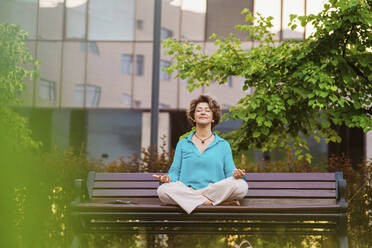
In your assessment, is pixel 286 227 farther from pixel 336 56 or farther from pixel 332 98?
pixel 336 56

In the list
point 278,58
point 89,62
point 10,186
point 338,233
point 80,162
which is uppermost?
point 89,62

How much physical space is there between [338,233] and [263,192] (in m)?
0.71

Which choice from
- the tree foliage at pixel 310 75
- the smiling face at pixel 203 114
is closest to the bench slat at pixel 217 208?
the smiling face at pixel 203 114

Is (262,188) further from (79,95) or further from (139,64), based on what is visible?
(79,95)

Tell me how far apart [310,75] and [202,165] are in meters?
1.87

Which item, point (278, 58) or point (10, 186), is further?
point (278, 58)

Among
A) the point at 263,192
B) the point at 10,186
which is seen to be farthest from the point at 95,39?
the point at 10,186

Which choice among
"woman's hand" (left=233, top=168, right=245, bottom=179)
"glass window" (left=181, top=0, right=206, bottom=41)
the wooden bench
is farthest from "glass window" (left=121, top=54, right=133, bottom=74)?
"woman's hand" (left=233, top=168, right=245, bottom=179)

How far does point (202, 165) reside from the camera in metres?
4.03

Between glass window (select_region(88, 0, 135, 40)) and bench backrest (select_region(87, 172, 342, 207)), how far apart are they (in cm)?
1474

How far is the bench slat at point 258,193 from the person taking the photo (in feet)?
14.3

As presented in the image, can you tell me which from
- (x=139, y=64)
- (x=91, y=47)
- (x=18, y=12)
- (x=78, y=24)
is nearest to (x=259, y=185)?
(x=18, y=12)

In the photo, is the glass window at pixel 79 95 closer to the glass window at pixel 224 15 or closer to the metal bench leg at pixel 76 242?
the glass window at pixel 224 15

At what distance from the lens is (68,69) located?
19.2 meters
